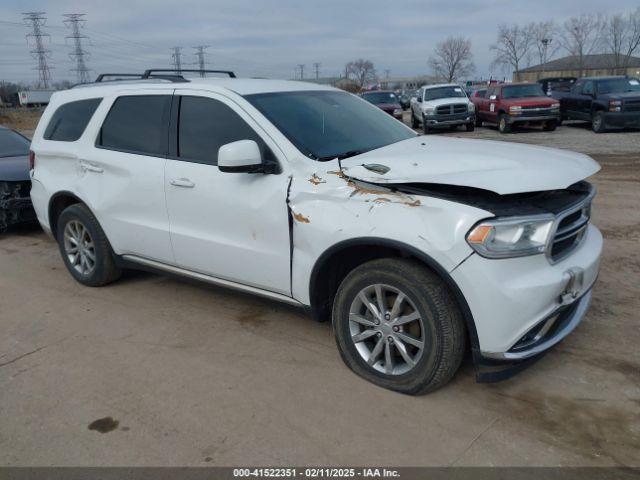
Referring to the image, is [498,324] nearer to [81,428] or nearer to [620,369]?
[620,369]

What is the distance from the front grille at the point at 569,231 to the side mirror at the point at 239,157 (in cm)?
183

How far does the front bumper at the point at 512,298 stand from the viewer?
2850 mm

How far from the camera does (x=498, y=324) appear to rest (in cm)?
288

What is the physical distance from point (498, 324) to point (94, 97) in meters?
4.03

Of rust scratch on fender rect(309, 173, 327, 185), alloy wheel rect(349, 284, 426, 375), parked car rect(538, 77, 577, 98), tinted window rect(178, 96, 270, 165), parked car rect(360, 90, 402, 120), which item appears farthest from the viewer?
parked car rect(538, 77, 577, 98)

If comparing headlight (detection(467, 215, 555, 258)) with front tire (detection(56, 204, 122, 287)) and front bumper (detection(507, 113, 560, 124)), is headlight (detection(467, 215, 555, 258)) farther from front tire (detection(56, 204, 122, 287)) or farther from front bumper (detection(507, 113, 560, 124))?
front bumper (detection(507, 113, 560, 124))

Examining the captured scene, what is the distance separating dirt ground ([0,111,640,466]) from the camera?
2.84 m

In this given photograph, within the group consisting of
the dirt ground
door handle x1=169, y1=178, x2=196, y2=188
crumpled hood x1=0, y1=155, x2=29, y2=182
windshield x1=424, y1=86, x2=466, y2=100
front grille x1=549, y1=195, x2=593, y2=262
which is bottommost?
the dirt ground

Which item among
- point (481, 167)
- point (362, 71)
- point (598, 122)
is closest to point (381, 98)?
point (598, 122)

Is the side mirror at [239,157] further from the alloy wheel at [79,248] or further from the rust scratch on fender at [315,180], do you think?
the alloy wheel at [79,248]

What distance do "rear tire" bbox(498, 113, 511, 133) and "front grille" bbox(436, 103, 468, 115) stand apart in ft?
4.47

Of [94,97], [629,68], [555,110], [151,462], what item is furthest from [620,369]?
[629,68]

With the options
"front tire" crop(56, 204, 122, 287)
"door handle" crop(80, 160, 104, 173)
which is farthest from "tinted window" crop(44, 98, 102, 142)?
"front tire" crop(56, 204, 122, 287)

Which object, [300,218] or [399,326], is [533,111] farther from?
[399,326]
